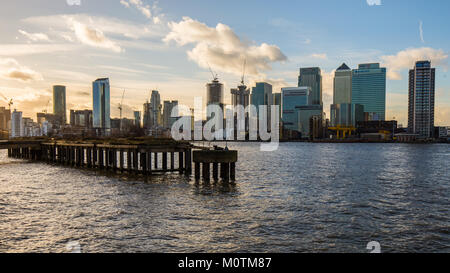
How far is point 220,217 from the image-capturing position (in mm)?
28531

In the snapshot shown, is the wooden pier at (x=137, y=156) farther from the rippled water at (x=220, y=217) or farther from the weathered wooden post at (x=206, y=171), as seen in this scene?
the rippled water at (x=220, y=217)

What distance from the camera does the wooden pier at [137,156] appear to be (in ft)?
162

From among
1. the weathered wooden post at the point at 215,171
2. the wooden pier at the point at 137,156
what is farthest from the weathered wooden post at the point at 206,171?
the weathered wooden post at the point at 215,171

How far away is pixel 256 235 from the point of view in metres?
23.4

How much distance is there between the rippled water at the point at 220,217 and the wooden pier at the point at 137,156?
4.22 metres

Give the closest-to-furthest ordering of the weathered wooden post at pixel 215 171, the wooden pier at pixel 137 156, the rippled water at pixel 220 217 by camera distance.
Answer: the rippled water at pixel 220 217 < the wooden pier at pixel 137 156 < the weathered wooden post at pixel 215 171

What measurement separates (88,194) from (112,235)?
1868cm

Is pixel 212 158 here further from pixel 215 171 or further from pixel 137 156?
pixel 137 156

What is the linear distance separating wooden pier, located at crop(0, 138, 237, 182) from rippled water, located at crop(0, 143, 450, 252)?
4.22 m

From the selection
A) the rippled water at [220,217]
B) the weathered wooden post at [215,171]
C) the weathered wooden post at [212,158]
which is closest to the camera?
the rippled water at [220,217]

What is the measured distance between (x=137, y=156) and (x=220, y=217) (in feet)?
105

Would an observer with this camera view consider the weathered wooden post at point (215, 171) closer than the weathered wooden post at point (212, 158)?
No

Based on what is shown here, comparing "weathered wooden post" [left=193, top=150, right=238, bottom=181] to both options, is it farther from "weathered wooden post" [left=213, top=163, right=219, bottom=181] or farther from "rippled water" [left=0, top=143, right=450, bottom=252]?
"rippled water" [left=0, top=143, right=450, bottom=252]
